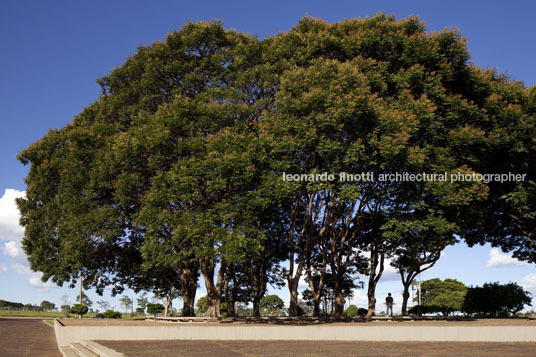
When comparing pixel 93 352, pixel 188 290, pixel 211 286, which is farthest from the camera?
pixel 188 290

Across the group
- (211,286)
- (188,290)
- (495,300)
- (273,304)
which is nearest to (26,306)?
(273,304)

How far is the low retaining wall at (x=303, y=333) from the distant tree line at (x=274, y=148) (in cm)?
353

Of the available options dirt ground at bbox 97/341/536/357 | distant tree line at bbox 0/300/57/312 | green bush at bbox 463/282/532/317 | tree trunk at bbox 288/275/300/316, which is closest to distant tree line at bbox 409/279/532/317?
green bush at bbox 463/282/532/317

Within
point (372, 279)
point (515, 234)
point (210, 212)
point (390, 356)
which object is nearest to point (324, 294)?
point (372, 279)

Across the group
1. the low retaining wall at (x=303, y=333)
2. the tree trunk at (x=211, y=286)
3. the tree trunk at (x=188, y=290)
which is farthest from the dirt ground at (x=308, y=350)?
the tree trunk at (x=188, y=290)

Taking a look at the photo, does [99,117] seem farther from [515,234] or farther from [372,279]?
[515,234]

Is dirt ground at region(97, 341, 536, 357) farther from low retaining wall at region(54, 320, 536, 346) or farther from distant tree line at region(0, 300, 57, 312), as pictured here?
distant tree line at region(0, 300, 57, 312)

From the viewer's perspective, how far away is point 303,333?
1980 cm

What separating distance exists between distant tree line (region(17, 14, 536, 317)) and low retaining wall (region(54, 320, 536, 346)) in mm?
3535

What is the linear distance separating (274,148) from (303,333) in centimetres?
924

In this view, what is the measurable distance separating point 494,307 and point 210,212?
28.4 m

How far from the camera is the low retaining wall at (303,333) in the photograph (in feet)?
63.3

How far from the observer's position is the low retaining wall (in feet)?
63.3

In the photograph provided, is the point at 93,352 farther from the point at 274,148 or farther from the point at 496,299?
the point at 496,299
